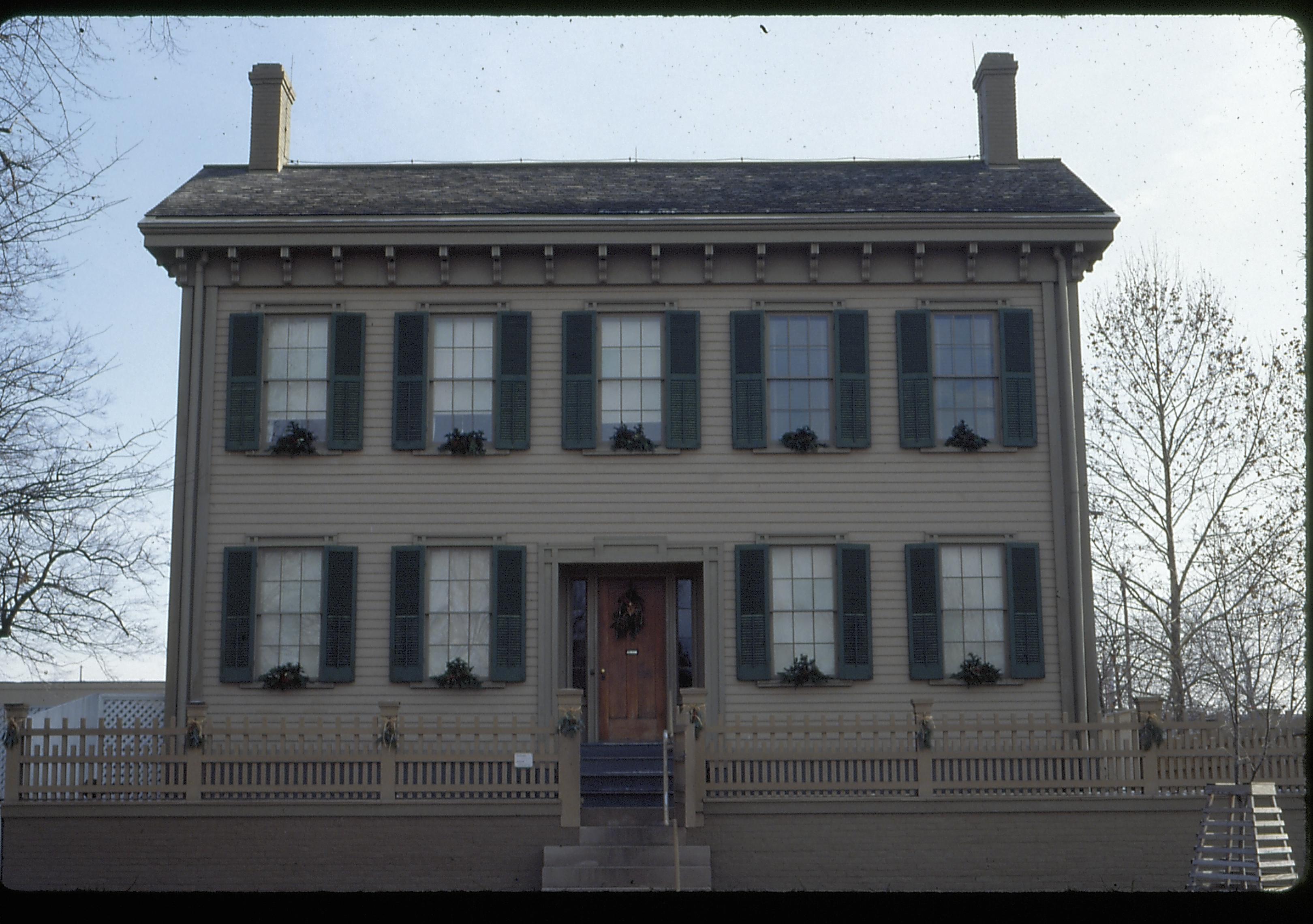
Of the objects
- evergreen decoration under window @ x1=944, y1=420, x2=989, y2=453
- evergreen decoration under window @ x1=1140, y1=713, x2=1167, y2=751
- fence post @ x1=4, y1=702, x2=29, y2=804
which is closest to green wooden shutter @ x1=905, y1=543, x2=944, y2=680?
evergreen decoration under window @ x1=944, y1=420, x2=989, y2=453

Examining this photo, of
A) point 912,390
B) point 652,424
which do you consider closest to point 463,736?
point 652,424

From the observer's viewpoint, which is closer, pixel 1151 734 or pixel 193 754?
pixel 1151 734

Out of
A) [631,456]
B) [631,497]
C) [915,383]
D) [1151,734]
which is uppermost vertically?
[915,383]

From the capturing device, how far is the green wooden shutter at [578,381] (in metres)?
14.4

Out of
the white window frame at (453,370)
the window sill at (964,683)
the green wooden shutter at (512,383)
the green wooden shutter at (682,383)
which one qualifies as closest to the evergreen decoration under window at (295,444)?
the white window frame at (453,370)

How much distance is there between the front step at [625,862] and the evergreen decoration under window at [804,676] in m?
2.57

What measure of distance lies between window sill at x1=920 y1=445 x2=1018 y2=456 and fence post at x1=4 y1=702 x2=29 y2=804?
396 inches

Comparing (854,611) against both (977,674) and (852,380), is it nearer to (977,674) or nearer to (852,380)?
A: (977,674)

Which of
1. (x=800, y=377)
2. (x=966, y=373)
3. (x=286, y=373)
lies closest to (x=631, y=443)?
(x=800, y=377)

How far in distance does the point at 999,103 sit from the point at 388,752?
38.1 ft

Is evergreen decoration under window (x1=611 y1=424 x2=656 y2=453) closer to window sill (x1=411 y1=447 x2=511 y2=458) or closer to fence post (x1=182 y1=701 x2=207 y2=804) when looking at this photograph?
window sill (x1=411 y1=447 x2=511 y2=458)

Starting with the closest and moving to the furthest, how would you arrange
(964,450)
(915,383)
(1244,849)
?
(1244,849)
(964,450)
(915,383)

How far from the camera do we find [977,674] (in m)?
13.9

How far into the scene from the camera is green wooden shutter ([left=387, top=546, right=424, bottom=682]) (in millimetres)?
14016
